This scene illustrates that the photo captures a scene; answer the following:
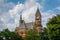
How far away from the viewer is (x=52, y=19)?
273 ft

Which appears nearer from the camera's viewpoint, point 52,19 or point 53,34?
point 53,34

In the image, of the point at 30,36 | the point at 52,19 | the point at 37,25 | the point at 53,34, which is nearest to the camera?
the point at 53,34

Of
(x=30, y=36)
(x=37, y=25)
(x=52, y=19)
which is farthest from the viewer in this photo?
(x=37, y=25)

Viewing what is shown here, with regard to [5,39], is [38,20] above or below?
above

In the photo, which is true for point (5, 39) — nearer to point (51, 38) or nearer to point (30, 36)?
point (30, 36)

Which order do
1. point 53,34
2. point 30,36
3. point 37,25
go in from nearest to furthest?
point 53,34 → point 30,36 → point 37,25

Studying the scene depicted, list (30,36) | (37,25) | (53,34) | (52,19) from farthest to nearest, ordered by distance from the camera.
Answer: (37,25) < (30,36) < (52,19) < (53,34)

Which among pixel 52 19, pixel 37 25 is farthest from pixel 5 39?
pixel 37 25

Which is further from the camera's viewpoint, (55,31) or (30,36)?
(30,36)

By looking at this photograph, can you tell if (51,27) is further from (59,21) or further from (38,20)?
(38,20)

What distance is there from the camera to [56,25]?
7925 centimetres

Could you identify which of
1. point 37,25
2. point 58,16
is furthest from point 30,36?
point 37,25

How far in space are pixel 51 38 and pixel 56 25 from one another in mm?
4340

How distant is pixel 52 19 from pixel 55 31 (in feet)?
19.7
